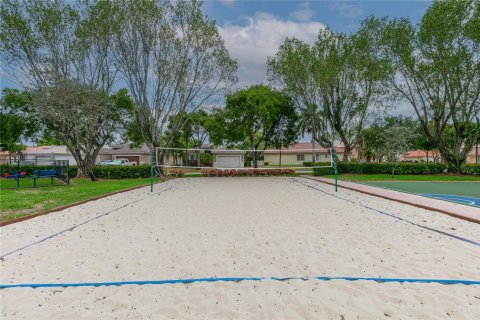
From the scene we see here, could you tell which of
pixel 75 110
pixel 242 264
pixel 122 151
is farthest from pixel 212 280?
pixel 122 151

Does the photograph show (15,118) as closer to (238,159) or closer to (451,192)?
(238,159)

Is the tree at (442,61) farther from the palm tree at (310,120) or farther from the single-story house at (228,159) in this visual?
the single-story house at (228,159)

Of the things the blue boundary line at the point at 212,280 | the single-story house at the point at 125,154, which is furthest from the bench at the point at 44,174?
the single-story house at the point at 125,154

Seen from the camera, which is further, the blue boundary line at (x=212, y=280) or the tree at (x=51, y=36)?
the tree at (x=51, y=36)

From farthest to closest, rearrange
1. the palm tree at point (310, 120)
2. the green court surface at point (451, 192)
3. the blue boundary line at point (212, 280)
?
1. the palm tree at point (310, 120)
2. the green court surface at point (451, 192)
3. the blue boundary line at point (212, 280)

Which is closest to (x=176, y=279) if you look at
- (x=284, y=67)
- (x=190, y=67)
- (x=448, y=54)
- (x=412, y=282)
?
(x=412, y=282)

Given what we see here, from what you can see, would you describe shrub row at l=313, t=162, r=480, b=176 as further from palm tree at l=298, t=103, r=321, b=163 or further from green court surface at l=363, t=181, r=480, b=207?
green court surface at l=363, t=181, r=480, b=207

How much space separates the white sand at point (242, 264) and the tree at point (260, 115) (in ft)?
74.9

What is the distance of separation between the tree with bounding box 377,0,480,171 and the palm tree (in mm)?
7198

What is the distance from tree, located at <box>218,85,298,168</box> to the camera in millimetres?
29812

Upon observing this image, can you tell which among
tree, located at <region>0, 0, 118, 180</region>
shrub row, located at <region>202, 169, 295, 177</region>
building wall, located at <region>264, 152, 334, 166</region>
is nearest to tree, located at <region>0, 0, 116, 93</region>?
tree, located at <region>0, 0, 118, 180</region>

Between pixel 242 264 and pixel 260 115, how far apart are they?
27719mm

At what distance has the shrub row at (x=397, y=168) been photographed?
23.7m

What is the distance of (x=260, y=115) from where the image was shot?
1213 inches
